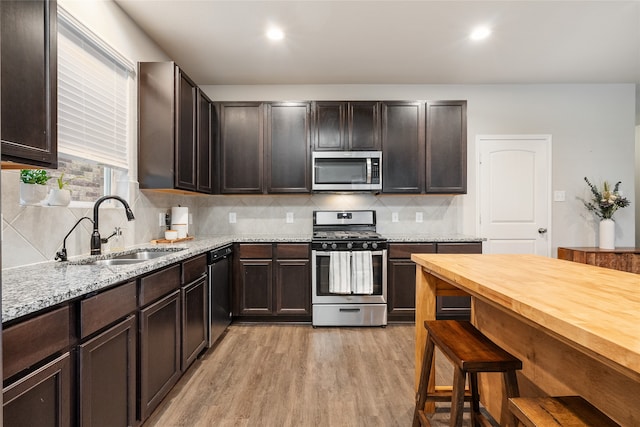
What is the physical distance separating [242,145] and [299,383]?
2507mm

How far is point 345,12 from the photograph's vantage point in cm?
254

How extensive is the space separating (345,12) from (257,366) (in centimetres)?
283

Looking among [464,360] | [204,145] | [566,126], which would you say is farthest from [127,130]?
[566,126]

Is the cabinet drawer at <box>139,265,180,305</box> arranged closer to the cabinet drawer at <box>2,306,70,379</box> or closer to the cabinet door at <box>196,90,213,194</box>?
the cabinet drawer at <box>2,306,70,379</box>

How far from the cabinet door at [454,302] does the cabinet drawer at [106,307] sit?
111 inches

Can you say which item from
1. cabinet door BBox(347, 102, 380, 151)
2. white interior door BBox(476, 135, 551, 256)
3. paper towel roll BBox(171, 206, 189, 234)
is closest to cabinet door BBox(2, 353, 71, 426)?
paper towel roll BBox(171, 206, 189, 234)

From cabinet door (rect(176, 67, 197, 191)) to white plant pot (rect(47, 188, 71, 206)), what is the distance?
0.95 meters

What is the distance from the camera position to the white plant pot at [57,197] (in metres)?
1.78

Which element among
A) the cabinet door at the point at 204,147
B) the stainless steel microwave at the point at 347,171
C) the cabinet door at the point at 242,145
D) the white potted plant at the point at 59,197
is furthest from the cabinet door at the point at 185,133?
the stainless steel microwave at the point at 347,171

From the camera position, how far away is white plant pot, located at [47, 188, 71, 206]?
1.78 metres

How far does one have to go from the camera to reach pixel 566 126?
4.07 m

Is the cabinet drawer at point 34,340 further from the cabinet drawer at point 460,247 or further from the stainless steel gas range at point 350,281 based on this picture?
the cabinet drawer at point 460,247

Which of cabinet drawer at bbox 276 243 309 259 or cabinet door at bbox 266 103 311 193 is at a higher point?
cabinet door at bbox 266 103 311 193

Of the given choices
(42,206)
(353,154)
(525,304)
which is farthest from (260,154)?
(525,304)
